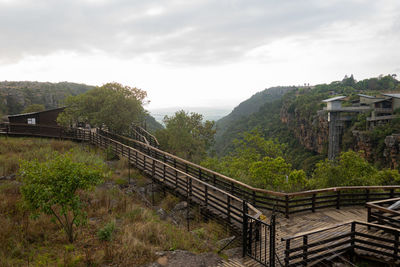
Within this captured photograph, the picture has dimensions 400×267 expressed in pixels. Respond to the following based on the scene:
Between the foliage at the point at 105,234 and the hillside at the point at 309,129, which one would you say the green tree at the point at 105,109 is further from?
the hillside at the point at 309,129

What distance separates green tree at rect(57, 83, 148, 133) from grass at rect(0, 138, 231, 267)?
10.9 meters

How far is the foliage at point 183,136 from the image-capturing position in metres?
25.7

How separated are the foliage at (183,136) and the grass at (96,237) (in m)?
14.7

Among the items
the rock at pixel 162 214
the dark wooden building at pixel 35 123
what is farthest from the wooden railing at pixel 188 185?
the dark wooden building at pixel 35 123

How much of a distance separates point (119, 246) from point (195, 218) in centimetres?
369

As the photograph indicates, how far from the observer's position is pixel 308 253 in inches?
240

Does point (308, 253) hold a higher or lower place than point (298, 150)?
higher

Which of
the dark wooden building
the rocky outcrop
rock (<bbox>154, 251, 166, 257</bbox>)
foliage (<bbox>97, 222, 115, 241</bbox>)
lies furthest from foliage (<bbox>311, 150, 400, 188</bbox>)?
the rocky outcrop

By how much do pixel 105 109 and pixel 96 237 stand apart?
15.0m

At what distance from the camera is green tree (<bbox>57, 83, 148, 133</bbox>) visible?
837 inches

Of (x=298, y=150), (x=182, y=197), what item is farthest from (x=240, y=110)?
(x=182, y=197)

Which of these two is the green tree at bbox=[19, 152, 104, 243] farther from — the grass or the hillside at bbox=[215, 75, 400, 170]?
the hillside at bbox=[215, 75, 400, 170]

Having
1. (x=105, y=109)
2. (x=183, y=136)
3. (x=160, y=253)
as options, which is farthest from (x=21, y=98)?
(x=160, y=253)

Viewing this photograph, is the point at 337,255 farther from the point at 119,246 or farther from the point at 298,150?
the point at 298,150
